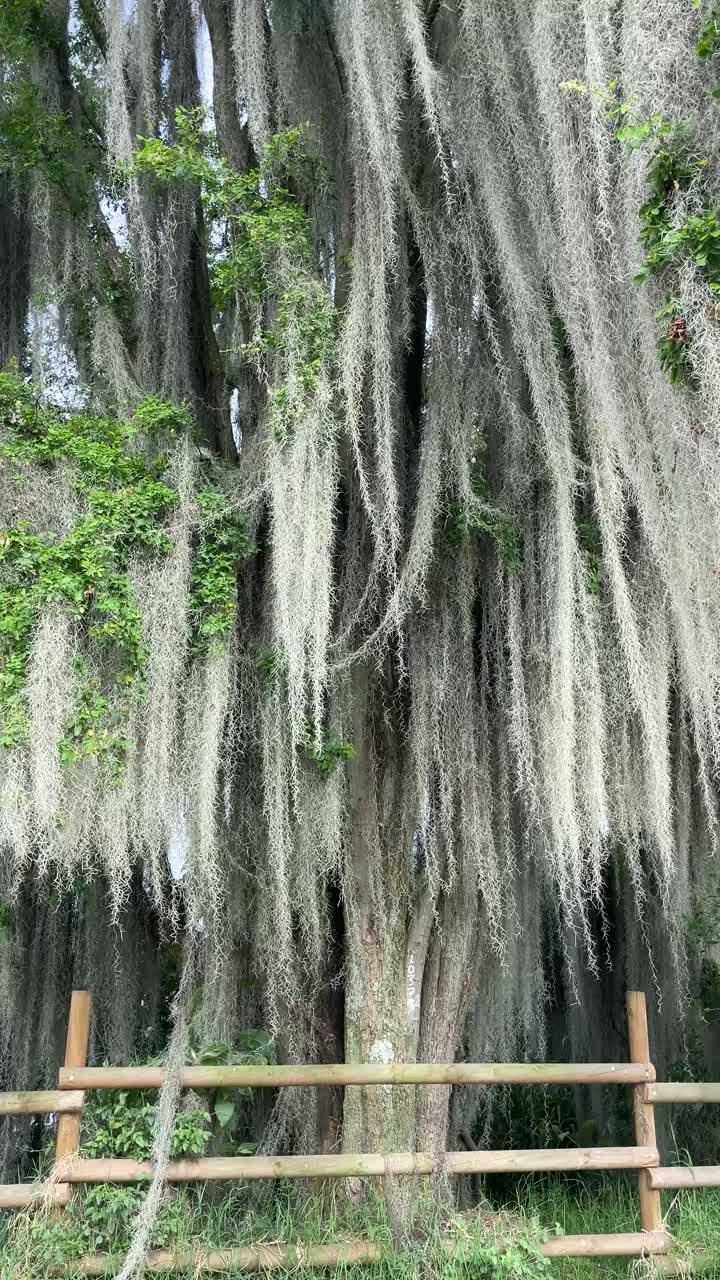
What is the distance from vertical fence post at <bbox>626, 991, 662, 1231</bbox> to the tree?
389 millimetres

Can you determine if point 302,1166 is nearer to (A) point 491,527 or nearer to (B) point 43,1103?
(B) point 43,1103

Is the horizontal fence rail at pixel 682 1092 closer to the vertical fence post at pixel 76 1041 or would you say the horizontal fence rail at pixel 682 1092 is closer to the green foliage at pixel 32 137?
the vertical fence post at pixel 76 1041

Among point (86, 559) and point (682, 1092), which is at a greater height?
point (86, 559)

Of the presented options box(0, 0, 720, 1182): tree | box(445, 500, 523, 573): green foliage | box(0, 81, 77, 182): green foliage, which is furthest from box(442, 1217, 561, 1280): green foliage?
box(0, 81, 77, 182): green foliage

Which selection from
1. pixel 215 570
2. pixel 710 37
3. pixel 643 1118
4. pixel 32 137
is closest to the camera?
pixel 710 37

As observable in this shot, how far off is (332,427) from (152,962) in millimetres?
Result: 2994

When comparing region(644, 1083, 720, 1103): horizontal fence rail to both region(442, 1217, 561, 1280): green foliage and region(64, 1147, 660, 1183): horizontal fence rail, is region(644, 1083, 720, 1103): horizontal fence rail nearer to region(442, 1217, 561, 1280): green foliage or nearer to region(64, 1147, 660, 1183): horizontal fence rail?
region(64, 1147, 660, 1183): horizontal fence rail

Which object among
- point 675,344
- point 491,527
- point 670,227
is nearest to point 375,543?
point 491,527

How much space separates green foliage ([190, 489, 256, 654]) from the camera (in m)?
4.66

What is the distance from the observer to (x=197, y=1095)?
4.44m

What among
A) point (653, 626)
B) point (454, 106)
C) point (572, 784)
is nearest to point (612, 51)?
point (454, 106)

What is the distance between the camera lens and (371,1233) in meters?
4.09

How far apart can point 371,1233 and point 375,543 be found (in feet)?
8.51

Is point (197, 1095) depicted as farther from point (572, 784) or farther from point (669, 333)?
point (669, 333)
